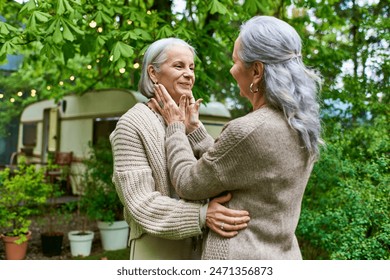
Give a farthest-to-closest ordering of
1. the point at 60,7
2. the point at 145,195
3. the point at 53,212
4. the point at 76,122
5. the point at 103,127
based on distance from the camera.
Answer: the point at 76,122
the point at 103,127
the point at 53,212
the point at 60,7
the point at 145,195

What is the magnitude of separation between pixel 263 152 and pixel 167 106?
0.51 m

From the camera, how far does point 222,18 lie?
480 cm

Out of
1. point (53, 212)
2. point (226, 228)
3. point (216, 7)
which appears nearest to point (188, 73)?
point (226, 228)

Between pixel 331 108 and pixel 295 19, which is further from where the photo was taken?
pixel 295 19

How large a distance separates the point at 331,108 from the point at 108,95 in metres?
4.39

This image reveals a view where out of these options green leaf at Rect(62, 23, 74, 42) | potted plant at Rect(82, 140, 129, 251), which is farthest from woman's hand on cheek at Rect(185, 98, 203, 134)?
potted plant at Rect(82, 140, 129, 251)

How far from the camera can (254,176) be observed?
1335 mm

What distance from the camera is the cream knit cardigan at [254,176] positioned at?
133 cm

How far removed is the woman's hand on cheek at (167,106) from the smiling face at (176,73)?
0.14 ft

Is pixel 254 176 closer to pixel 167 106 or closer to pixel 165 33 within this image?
pixel 167 106

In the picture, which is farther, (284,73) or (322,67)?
(322,67)

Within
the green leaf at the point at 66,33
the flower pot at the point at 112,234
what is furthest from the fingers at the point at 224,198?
the flower pot at the point at 112,234
